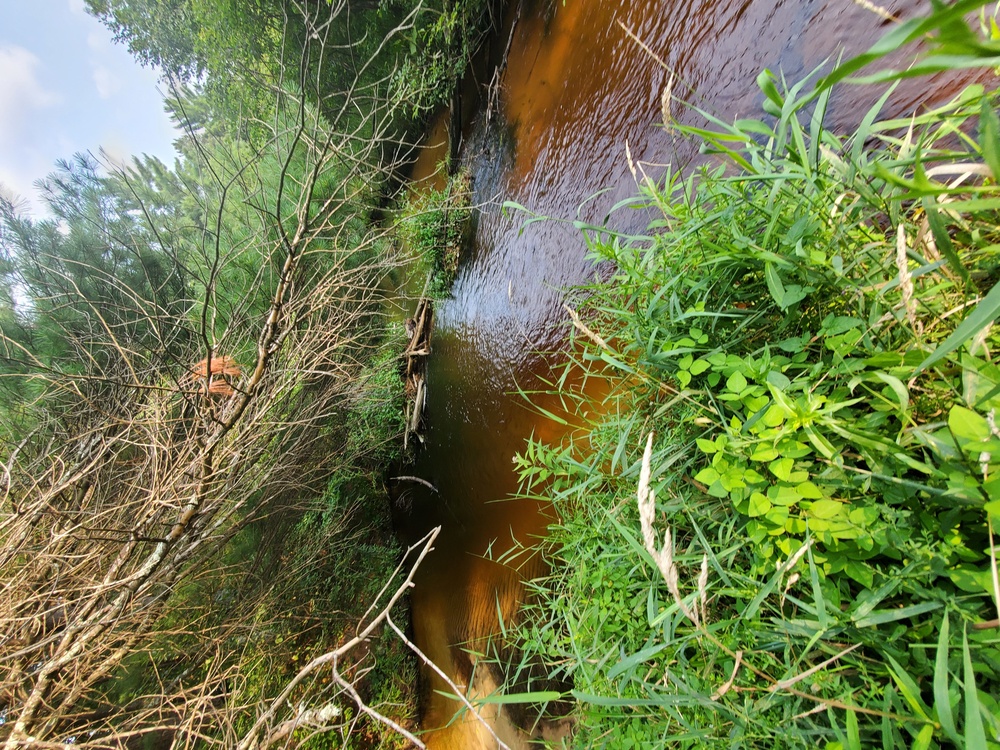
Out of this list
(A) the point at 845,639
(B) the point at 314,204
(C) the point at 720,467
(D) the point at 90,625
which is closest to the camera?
(A) the point at 845,639

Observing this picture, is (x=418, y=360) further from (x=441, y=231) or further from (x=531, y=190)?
(x=531, y=190)

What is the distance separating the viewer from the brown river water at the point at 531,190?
213cm

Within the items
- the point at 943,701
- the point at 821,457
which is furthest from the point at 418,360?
the point at 943,701

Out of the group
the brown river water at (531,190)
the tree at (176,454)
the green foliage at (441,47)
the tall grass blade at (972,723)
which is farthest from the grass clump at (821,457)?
the green foliage at (441,47)

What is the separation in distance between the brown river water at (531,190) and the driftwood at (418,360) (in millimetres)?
156

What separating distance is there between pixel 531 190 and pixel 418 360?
244cm

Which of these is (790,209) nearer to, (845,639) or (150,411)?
(845,639)

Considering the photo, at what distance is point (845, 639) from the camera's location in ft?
3.41

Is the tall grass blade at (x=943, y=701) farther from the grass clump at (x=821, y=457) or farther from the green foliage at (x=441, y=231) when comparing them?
the green foliage at (x=441, y=231)

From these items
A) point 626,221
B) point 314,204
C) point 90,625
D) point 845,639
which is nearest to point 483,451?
point 626,221

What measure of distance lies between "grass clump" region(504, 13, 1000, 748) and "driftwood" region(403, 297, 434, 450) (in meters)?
3.68

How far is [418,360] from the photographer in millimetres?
5160

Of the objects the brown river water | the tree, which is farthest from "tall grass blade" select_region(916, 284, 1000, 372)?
the tree

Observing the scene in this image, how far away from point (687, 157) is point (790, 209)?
4.21 ft
